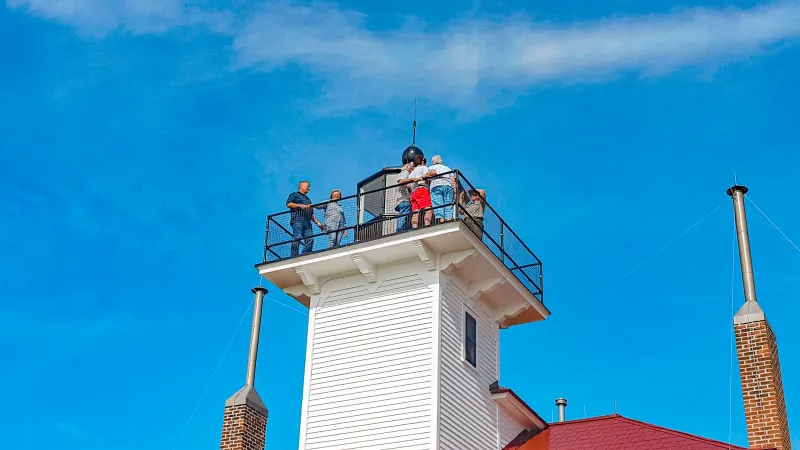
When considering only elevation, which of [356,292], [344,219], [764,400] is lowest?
[764,400]

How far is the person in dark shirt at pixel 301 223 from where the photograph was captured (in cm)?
2341

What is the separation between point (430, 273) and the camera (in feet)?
72.8

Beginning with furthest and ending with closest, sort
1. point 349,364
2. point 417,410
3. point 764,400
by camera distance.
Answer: point 349,364 < point 417,410 < point 764,400

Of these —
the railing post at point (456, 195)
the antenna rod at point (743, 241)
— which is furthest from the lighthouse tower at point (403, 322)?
the antenna rod at point (743, 241)

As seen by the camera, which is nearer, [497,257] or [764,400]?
[764,400]

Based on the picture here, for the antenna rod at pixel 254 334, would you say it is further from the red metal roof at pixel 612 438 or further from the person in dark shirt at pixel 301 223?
the red metal roof at pixel 612 438

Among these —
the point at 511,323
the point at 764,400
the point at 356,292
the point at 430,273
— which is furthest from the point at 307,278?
the point at 764,400

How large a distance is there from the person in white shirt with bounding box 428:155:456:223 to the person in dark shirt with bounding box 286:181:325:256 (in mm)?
2752

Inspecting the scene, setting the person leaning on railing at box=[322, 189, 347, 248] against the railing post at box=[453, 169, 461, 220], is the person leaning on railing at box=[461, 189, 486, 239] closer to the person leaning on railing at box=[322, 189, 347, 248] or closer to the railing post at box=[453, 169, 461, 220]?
the railing post at box=[453, 169, 461, 220]

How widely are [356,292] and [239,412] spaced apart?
3.93 m

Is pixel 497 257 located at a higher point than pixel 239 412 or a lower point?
higher

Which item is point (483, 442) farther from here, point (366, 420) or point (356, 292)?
point (356, 292)

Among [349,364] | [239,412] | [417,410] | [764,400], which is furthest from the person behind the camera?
[239,412]

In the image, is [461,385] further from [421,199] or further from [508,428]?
[421,199]
